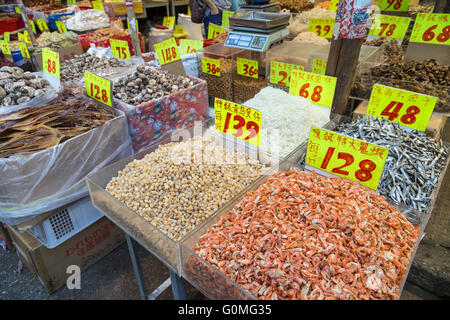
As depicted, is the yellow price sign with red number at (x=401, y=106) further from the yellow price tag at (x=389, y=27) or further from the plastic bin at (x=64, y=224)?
the plastic bin at (x=64, y=224)

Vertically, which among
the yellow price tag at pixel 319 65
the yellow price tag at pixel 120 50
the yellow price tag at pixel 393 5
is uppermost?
the yellow price tag at pixel 393 5

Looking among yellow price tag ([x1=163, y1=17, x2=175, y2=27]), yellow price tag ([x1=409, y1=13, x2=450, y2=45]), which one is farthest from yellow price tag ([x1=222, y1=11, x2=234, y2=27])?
yellow price tag ([x1=409, y1=13, x2=450, y2=45])

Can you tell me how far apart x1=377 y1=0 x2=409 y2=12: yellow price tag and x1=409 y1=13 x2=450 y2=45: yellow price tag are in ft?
4.39

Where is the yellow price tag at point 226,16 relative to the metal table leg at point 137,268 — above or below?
above

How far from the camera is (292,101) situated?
6.43 feet

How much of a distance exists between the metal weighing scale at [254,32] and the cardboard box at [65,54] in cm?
203

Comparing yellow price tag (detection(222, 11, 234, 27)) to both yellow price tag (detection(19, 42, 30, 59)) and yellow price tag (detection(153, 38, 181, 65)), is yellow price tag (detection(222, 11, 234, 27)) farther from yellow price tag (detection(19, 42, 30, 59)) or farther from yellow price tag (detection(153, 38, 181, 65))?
yellow price tag (detection(19, 42, 30, 59))

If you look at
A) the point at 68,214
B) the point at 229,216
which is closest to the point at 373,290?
the point at 229,216

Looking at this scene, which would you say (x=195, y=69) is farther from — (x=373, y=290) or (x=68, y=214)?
(x=373, y=290)

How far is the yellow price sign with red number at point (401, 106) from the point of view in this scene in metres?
1.54

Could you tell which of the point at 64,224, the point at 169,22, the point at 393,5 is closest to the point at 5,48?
the point at 169,22

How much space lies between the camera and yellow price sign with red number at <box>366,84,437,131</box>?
5.05 feet

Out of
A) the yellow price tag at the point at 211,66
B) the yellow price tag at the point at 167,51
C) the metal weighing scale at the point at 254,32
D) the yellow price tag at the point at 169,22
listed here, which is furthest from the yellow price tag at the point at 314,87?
the yellow price tag at the point at 169,22
